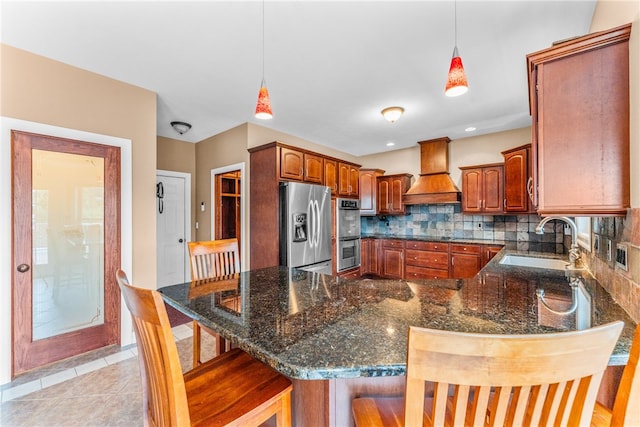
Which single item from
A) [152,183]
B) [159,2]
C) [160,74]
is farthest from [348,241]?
[159,2]

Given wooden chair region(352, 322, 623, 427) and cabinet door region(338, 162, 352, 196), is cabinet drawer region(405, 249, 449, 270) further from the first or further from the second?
wooden chair region(352, 322, 623, 427)

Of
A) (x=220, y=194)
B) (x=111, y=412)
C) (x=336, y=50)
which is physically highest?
(x=336, y=50)

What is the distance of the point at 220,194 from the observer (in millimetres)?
4312

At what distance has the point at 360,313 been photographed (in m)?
1.08

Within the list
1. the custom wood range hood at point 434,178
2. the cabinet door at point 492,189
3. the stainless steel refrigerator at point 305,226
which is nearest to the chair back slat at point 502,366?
the stainless steel refrigerator at point 305,226

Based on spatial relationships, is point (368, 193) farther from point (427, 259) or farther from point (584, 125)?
point (584, 125)

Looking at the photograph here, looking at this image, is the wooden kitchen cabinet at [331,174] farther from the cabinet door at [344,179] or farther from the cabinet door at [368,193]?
the cabinet door at [368,193]

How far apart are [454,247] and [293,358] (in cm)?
409

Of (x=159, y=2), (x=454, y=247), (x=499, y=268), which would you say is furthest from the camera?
(x=454, y=247)

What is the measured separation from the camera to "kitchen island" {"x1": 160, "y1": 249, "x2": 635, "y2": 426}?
0.77 metres

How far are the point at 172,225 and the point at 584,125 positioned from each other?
4.83 metres

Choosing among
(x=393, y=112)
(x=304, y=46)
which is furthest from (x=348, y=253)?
(x=304, y=46)

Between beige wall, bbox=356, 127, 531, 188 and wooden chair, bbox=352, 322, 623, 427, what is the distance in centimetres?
453

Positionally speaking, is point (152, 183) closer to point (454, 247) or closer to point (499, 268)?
point (499, 268)
